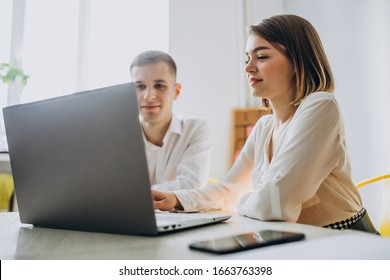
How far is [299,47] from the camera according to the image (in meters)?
1.02

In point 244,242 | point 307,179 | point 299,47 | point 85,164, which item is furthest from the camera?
point 299,47

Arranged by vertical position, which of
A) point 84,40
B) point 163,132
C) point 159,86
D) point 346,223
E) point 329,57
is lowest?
point 346,223

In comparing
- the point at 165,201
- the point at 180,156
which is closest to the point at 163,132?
the point at 180,156

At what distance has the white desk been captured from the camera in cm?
43

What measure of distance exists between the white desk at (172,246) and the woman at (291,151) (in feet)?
0.51

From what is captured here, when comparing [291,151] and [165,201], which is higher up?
[291,151]

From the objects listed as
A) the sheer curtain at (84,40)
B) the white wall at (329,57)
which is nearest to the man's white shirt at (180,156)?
the white wall at (329,57)

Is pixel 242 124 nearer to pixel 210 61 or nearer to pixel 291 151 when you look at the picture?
pixel 210 61

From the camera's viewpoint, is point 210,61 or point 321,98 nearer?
point 321,98

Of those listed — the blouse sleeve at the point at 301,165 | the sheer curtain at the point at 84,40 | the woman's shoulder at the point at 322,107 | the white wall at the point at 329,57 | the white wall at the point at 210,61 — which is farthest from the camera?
the white wall at the point at 210,61

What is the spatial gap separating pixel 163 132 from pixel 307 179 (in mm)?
959

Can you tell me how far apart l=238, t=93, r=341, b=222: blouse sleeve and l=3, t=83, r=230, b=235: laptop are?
0.45ft

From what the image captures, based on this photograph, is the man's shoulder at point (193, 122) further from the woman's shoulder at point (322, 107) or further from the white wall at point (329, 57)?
the white wall at point (329, 57)

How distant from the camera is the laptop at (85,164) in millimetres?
518
